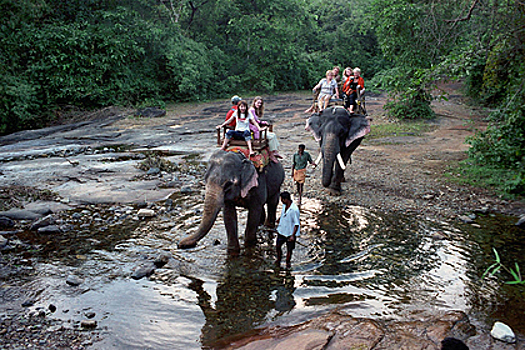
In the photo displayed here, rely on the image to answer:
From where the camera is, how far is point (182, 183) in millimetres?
11758

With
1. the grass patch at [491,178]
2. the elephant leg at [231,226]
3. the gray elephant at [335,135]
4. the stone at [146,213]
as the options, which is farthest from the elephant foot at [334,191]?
the stone at [146,213]

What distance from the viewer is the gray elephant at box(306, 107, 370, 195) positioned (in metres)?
10.4

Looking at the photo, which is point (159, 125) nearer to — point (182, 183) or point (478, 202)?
point (182, 183)

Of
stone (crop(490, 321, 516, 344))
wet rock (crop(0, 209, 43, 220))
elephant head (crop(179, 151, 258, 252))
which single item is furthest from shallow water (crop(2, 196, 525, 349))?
wet rock (crop(0, 209, 43, 220))

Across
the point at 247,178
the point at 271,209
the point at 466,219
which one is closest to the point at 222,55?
the point at 271,209

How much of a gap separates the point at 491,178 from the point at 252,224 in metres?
7.32

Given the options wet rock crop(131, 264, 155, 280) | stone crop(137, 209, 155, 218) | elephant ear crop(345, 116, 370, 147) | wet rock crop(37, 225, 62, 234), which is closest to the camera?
wet rock crop(131, 264, 155, 280)

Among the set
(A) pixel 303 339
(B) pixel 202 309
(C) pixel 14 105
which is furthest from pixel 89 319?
(C) pixel 14 105

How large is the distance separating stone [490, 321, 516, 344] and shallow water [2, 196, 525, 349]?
0.27 meters

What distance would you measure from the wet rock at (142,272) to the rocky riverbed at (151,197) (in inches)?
0.6

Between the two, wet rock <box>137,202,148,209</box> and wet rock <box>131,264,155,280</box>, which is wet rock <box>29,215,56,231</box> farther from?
wet rock <box>131,264,155,280</box>

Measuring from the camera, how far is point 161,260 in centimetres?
703

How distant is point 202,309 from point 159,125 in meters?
17.0

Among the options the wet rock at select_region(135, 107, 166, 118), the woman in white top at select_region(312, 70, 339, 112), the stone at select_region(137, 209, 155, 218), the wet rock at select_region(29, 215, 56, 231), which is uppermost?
the woman in white top at select_region(312, 70, 339, 112)
